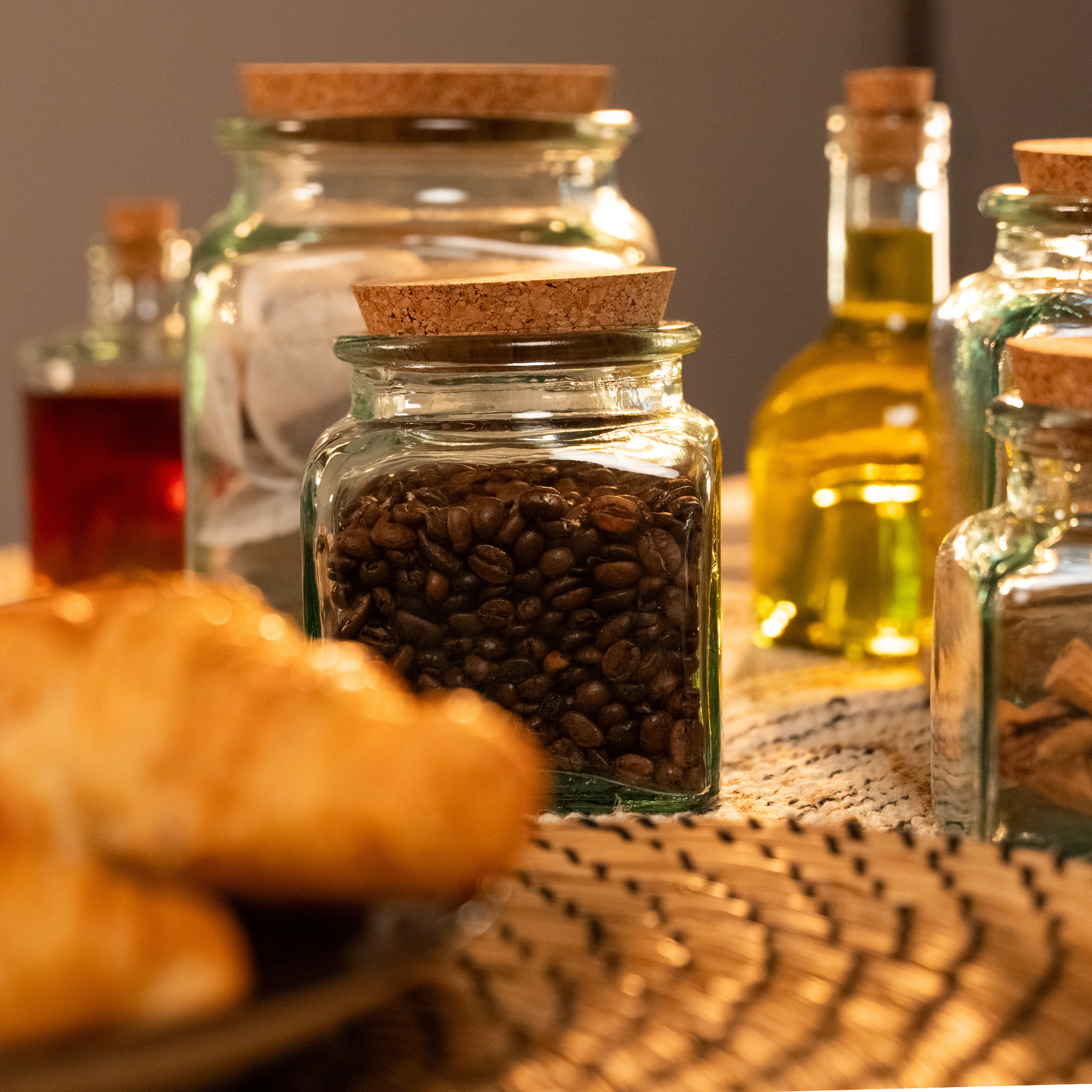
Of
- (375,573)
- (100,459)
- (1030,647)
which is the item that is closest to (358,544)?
(375,573)

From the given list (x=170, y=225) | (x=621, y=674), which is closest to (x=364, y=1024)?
(x=621, y=674)

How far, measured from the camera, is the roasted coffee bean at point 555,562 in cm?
53

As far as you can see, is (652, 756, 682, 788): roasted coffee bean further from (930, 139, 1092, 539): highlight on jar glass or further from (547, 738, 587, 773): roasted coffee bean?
(930, 139, 1092, 539): highlight on jar glass

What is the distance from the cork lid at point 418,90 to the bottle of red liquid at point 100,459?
0.30 m

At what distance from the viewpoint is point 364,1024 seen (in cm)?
35

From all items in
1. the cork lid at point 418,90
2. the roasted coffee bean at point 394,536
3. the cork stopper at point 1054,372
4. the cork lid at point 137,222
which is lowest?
the roasted coffee bean at point 394,536

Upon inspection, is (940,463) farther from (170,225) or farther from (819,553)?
(170,225)

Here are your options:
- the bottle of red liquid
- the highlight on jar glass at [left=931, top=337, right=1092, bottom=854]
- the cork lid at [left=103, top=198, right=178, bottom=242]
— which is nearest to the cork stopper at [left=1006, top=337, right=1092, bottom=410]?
the highlight on jar glass at [left=931, top=337, right=1092, bottom=854]

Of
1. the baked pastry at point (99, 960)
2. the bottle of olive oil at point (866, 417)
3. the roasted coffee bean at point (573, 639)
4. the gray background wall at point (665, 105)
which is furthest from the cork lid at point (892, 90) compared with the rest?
the gray background wall at point (665, 105)

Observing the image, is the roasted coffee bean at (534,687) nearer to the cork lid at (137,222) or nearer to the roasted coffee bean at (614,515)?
the roasted coffee bean at (614,515)

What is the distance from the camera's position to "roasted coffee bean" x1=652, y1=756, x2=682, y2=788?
0.55m

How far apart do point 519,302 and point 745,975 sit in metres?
0.25

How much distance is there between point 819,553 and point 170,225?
0.54 m

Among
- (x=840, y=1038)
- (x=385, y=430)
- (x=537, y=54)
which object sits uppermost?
(x=537, y=54)
